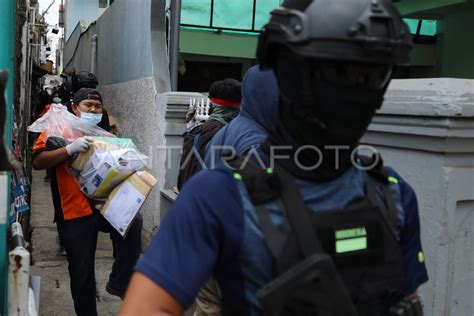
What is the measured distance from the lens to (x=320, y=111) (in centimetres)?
136

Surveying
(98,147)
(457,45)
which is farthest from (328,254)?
(457,45)

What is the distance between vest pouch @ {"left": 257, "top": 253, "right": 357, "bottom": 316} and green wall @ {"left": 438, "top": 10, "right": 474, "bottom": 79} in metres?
8.50

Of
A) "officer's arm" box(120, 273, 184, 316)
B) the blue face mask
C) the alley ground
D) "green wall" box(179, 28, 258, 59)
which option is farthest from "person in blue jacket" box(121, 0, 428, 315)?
"green wall" box(179, 28, 258, 59)

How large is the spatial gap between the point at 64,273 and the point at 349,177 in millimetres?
4624

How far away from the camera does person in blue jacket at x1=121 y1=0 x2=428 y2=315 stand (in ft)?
4.22

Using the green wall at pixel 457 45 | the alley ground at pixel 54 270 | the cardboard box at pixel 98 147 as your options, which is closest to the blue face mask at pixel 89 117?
the cardboard box at pixel 98 147

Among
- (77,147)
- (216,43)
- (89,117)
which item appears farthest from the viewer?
(216,43)

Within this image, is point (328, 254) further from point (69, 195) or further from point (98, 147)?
point (69, 195)

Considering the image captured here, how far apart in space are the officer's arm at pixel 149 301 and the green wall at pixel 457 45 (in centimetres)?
867

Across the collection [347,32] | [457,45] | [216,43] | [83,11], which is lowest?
[347,32]

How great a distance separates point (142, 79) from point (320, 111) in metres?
5.91

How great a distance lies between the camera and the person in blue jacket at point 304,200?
1286mm

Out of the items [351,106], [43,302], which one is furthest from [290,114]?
[43,302]

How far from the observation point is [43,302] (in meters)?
4.79
